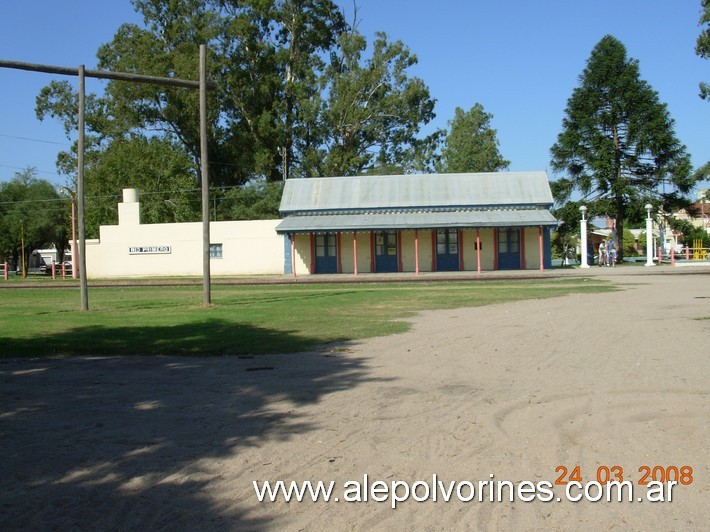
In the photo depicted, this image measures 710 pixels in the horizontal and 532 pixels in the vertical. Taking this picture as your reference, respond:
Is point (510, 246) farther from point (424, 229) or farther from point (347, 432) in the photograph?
point (347, 432)

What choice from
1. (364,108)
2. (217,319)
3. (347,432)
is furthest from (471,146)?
(347,432)

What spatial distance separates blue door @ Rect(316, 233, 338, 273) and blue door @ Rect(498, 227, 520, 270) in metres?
9.91

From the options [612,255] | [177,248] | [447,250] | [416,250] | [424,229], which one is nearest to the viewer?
[416,250]

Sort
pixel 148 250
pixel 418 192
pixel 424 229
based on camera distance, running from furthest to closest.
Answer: pixel 148 250 → pixel 418 192 → pixel 424 229

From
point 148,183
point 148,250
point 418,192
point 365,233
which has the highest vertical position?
point 148,183

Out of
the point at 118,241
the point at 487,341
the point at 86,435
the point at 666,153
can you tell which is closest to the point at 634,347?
the point at 487,341

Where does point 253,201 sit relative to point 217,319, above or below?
above

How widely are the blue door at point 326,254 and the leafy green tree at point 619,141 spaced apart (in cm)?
Answer: 1998

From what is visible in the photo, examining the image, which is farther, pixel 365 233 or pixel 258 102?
pixel 258 102

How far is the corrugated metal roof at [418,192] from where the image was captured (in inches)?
1718

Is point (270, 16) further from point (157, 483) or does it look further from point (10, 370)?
point (157, 483)

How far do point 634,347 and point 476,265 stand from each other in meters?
32.2

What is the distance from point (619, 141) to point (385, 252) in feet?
67.6

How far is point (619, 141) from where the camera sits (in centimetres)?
5184
